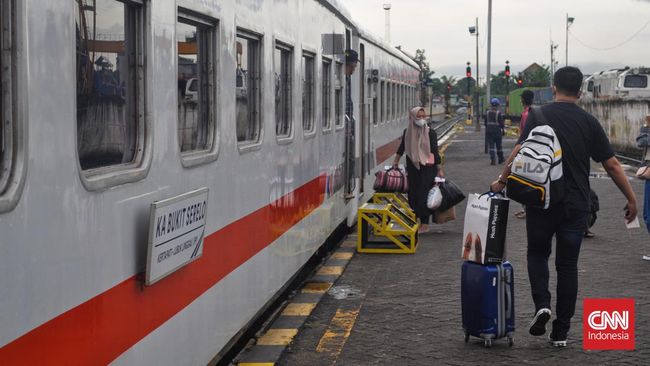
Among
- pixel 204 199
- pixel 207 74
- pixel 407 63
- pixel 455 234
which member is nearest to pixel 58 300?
pixel 204 199

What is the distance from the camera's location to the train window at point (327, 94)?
10.7 meters

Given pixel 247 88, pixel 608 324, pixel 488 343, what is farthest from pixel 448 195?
pixel 247 88

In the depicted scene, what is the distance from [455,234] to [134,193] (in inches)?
381

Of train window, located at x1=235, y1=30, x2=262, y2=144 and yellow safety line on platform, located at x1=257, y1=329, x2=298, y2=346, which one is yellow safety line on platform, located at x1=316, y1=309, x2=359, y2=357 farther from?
train window, located at x1=235, y1=30, x2=262, y2=144

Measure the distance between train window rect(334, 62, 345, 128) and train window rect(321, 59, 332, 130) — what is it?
454mm

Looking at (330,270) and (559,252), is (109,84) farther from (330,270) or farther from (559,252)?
(330,270)

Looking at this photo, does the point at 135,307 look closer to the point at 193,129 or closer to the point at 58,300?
the point at 58,300

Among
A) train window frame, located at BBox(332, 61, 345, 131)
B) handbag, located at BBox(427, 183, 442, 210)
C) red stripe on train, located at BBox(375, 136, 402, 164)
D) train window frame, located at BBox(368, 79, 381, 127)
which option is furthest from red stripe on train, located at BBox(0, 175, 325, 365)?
red stripe on train, located at BBox(375, 136, 402, 164)

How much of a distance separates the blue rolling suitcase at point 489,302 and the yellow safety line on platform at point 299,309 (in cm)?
171

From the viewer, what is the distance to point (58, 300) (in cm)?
346

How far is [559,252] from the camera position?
693cm

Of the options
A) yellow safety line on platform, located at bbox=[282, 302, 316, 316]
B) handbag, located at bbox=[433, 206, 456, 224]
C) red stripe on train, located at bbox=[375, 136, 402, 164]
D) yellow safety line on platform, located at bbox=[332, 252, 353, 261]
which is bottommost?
yellow safety line on platform, located at bbox=[332, 252, 353, 261]

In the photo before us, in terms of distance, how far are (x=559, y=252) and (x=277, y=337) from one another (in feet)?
6.87

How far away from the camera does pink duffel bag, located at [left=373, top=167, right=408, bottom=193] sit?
14055 mm
